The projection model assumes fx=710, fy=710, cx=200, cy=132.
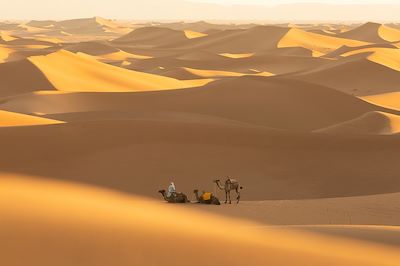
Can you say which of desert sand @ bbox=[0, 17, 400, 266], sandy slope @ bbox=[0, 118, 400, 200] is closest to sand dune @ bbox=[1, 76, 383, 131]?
desert sand @ bbox=[0, 17, 400, 266]

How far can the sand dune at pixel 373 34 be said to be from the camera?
3297 inches

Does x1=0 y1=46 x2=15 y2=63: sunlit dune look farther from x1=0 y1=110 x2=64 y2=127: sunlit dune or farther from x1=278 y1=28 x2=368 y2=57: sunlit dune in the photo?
x1=0 y1=110 x2=64 y2=127: sunlit dune

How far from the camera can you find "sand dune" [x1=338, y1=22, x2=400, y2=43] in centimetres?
8375

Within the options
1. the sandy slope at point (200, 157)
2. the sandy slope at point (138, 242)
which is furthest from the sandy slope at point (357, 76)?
the sandy slope at point (138, 242)

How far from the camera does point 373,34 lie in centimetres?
8612

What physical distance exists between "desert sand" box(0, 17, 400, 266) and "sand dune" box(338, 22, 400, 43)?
41.8m

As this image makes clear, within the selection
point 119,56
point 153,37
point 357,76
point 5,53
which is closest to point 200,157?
point 357,76

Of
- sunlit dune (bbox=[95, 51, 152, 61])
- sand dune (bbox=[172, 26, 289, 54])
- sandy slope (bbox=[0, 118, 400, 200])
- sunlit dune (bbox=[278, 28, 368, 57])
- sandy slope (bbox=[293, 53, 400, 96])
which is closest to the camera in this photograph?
sandy slope (bbox=[0, 118, 400, 200])

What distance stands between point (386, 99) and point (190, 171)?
78.8ft

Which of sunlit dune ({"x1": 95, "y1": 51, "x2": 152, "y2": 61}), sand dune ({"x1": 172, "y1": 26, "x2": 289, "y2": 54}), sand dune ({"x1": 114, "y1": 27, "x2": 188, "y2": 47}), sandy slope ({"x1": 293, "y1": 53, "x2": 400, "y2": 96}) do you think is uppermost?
sand dune ({"x1": 114, "y1": 27, "x2": 188, "y2": 47})

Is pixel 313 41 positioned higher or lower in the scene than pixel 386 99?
higher

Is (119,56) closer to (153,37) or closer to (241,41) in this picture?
(241,41)

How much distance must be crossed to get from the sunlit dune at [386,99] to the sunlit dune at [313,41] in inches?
1404

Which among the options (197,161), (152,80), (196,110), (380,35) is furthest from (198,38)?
(197,161)
